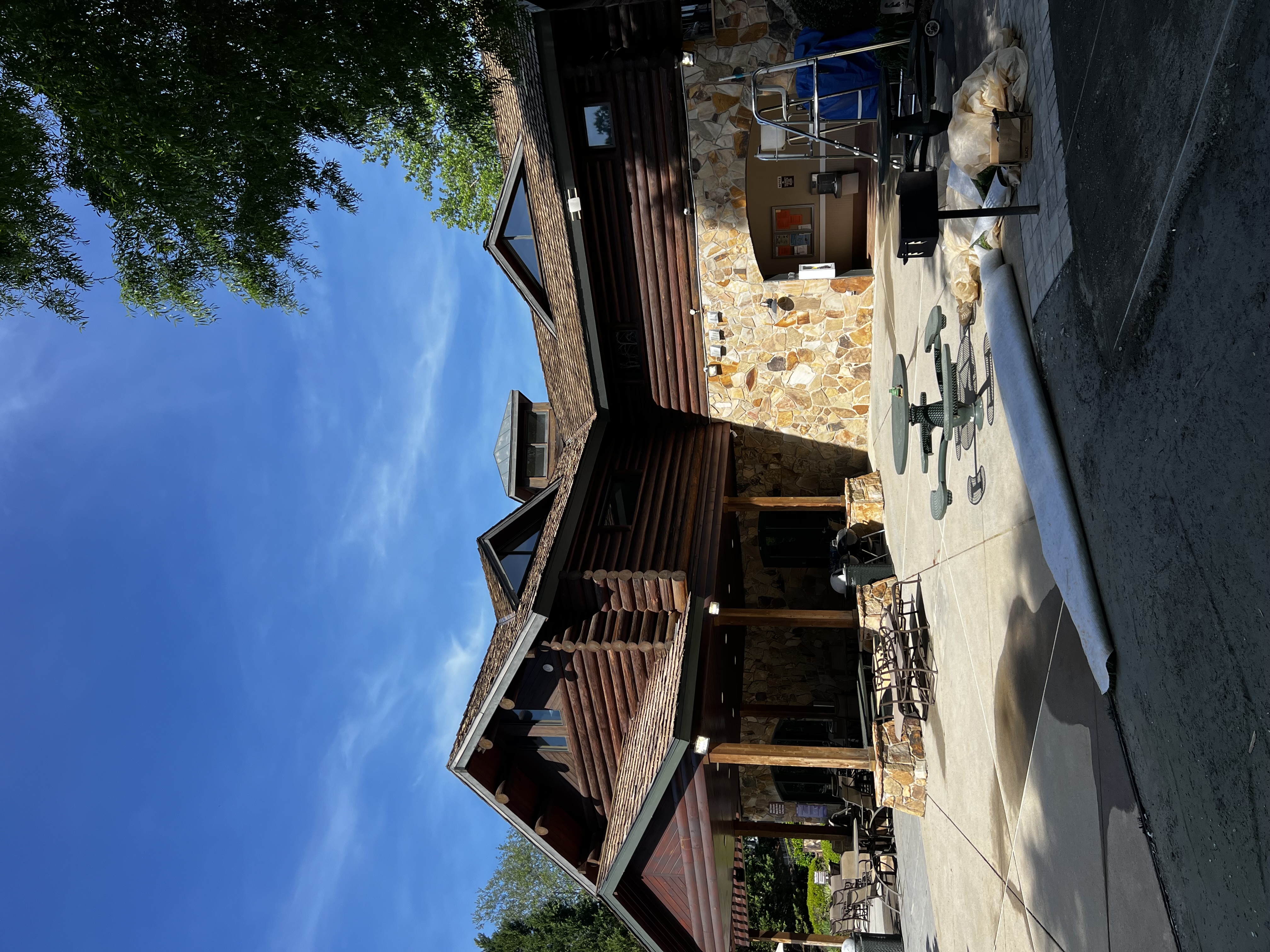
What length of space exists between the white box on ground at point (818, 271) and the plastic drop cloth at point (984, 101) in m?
6.04

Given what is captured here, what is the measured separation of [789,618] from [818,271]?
527 cm

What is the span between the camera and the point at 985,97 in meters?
5.80

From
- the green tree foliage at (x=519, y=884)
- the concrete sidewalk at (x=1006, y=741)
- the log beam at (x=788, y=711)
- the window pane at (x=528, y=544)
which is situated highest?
the concrete sidewalk at (x=1006, y=741)

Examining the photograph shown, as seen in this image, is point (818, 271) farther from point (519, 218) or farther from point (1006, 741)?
point (1006, 741)

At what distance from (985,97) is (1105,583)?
356cm

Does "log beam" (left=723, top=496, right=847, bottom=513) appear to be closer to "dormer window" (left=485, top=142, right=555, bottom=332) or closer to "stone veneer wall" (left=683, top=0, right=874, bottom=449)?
"stone veneer wall" (left=683, top=0, right=874, bottom=449)

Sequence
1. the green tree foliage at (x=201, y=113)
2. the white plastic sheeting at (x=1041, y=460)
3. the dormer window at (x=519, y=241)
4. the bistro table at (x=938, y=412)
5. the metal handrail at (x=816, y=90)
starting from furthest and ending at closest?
the dormer window at (x=519, y=241) < the metal handrail at (x=816, y=90) < the bistro table at (x=938, y=412) < the green tree foliage at (x=201, y=113) < the white plastic sheeting at (x=1041, y=460)

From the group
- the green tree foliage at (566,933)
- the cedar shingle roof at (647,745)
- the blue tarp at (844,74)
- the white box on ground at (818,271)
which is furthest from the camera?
the green tree foliage at (566,933)

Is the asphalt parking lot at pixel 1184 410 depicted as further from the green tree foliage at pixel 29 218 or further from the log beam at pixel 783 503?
the log beam at pixel 783 503

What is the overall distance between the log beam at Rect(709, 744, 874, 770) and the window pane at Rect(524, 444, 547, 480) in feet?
24.4

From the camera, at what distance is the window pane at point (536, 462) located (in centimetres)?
1636

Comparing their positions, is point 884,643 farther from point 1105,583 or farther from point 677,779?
point 1105,583

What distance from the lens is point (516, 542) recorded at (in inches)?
497

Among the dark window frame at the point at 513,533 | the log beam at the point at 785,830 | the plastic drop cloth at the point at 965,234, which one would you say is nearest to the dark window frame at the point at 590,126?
the dark window frame at the point at 513,533
